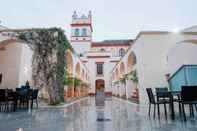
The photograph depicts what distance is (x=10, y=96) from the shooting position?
5.84 m

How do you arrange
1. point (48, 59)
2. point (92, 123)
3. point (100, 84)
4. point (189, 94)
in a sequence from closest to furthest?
point (92, 123)
point (189, 94)
point (48, 59)
point (100, 84)

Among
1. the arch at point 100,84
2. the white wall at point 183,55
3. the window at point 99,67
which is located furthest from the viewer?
the window at point 99,67

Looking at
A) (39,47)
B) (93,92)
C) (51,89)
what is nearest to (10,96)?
(51,89)

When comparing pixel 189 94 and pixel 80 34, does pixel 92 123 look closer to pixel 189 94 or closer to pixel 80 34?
pixel 189 94

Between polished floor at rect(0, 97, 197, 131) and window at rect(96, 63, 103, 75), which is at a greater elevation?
window at rect(96, 63, 103, 75)

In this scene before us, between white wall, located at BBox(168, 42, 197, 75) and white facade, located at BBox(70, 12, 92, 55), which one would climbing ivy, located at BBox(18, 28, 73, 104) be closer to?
white wall, located at BBox(168, 42, 197, 75)

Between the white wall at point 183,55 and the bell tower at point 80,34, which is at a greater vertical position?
the bell tower at point 80,34

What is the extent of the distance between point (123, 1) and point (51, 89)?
646 centimetres

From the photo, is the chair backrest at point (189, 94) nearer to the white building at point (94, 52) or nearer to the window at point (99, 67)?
the white building at point (94, 52)

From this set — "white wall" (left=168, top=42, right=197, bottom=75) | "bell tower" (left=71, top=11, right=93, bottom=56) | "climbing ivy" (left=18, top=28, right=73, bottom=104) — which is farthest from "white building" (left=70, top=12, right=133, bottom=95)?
"climbing ivy" (left=18, top=28, right=73, bottom=104)

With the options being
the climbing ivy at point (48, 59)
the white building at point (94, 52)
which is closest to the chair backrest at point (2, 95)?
the climbing ivy at point (48, 59)

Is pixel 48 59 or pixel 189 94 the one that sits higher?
pixel 48 59

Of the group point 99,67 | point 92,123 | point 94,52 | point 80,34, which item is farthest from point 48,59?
point 80,34

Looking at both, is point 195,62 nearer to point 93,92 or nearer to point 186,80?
point 186,80
